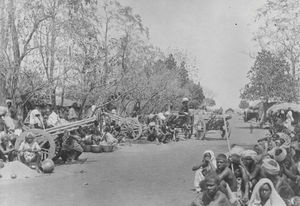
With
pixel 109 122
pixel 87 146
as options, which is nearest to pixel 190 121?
pixel 109 122

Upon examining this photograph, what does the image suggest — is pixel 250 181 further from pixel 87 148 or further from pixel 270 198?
pixel 87 148

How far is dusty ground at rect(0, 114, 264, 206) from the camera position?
8.38 metres

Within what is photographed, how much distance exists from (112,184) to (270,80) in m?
33.4

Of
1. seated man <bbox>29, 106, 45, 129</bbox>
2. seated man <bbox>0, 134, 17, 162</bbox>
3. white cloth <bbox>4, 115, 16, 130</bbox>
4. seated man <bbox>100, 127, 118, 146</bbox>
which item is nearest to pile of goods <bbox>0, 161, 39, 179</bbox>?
seated man <bbox>0, 134, 17, 162</bbox>

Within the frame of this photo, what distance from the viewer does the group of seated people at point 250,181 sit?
19.9 feet

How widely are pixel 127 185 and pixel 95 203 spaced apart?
6.52ft

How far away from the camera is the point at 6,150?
12.6m

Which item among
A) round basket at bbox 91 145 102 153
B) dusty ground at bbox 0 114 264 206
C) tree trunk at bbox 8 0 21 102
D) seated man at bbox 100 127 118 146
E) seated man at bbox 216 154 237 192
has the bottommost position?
dusty ground at bbox 0 114 264 206

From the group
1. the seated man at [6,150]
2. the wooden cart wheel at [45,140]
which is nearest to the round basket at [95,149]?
the wooden cart wheel at [45,140]

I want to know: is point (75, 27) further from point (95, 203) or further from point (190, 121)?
point (95, 203)

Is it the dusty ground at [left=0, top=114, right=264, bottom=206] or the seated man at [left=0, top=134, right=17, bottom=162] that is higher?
the seated man at [left=0, top=134, right=17, bottom=162]

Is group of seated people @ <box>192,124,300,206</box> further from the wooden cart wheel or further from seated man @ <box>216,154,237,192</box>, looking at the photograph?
the wooden cart wheel

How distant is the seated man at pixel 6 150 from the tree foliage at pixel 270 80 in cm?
3030

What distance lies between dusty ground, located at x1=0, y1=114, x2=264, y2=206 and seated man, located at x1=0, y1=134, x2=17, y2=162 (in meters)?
1.39
